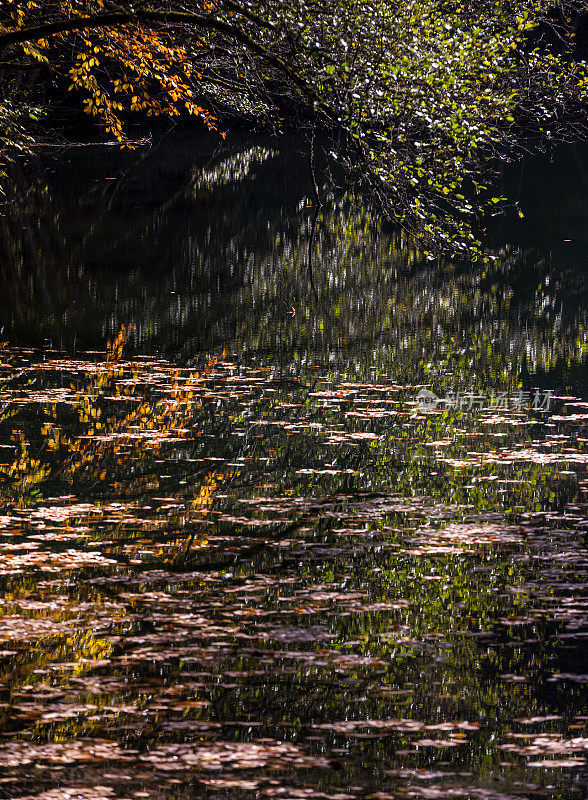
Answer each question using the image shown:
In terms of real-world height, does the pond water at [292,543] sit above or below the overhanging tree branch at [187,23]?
below

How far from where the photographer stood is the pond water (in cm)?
625

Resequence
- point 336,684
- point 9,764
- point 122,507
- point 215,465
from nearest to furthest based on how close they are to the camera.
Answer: point 9,764
point 336,684
point 122,507
point 215,465

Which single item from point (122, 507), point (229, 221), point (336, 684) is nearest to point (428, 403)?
point (122, 507)

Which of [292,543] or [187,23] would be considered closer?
[292,543]

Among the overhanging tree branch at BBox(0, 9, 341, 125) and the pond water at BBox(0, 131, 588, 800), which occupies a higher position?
the overhanging tree branch at BBox(0, 9, 341, 125)

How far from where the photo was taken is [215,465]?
1238 cm

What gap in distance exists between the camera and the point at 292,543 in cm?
994

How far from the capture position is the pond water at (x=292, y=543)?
20.5ft

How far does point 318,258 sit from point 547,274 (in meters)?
6.33

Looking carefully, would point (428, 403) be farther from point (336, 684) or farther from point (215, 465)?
point (336, 684)

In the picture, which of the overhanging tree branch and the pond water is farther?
the overhanging tree branch

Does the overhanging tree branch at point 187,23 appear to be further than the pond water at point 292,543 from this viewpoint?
Yes

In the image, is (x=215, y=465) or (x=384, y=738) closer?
(x=384, y=738)

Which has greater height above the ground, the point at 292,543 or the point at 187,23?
the point at 187,23
